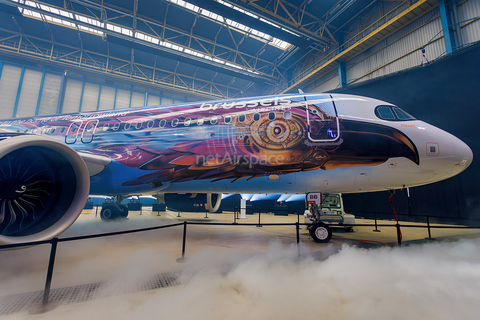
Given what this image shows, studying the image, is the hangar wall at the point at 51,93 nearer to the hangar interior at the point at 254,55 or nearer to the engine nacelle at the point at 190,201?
the hangar interior at the point at 254,55

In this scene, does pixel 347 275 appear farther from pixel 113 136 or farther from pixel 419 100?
pixel 419 100

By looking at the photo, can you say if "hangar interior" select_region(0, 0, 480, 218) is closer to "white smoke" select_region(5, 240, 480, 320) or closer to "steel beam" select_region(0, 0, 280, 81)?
"steel beam" select_region(0, 0, 280, 81)

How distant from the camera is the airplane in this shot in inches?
146

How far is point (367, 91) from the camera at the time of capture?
12148 mm

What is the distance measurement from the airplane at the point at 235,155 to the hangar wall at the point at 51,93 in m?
20.5

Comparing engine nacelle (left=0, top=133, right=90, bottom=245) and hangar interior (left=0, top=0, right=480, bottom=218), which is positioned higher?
hangar interior (left=0, top=0, right=480, bottom=218)

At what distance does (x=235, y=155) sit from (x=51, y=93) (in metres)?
25.2

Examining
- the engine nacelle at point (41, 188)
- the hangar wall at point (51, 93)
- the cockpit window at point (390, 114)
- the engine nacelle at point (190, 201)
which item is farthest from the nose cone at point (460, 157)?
the hangar wall at point (51, 93)

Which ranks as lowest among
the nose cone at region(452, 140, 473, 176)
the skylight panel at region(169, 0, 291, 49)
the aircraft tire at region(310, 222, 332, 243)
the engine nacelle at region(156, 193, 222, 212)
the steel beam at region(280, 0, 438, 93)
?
the aircraft tire at region(310, 222, 332, 243)

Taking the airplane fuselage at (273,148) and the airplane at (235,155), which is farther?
the airplane fuselage at (273,148)

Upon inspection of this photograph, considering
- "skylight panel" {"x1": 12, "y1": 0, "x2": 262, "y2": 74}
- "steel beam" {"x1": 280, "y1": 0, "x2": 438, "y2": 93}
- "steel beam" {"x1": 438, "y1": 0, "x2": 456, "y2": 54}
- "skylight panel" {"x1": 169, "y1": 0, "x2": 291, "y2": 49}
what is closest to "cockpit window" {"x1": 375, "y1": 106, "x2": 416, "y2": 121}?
"steel beam" {"x1": 438, "y1": 0, "x2": 456, "y2": 54}

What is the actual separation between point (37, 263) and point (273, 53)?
22307 mm

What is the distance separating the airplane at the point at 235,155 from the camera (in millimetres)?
3715

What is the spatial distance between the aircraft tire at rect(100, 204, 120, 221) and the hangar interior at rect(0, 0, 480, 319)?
11.1 feet
